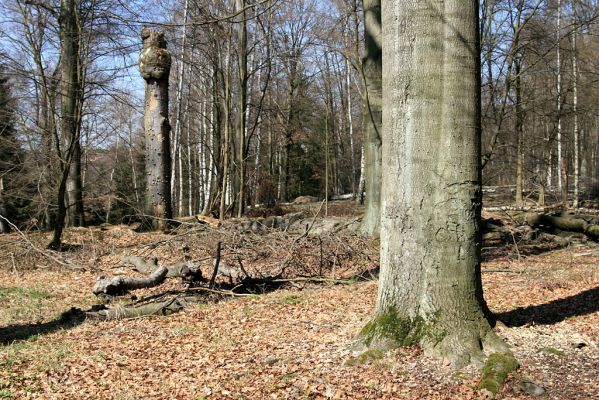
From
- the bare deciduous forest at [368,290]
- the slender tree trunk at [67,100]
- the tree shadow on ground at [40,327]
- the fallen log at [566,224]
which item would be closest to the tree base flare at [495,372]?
the bare deciduous forest at [368,290]

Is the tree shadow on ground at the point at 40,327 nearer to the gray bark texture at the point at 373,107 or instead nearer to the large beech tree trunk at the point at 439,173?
the large beech tree trunk at the point at 439,173

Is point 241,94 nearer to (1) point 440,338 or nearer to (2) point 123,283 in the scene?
(2) point 123,283

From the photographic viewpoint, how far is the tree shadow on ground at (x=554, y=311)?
5439 millimetres

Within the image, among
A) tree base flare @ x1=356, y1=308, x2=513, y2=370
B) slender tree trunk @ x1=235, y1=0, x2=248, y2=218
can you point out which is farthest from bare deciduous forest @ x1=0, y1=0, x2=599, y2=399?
slender tree trunk @ x1=235, y1=0, x2=248, y2=218

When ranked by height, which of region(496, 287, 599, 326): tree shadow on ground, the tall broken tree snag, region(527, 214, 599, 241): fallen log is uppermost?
the tall broken tree snag

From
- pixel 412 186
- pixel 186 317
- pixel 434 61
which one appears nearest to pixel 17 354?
pixel 186 317

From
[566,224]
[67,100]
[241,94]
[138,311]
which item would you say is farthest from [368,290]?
[241,94]

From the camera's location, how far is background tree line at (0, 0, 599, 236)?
13227 mm

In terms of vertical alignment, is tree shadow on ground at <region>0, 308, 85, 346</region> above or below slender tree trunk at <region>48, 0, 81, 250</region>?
below

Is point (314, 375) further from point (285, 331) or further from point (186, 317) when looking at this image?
point (186, 317)

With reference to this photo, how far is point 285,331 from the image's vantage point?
5.98 metres

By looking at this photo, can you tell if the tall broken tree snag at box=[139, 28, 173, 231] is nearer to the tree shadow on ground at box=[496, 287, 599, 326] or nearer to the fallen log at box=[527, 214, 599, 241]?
the fallen log at box=[527, 214, 599, 241]

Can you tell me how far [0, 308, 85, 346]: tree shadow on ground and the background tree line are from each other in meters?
3.81

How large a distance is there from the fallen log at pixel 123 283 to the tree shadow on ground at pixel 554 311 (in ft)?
17.7
